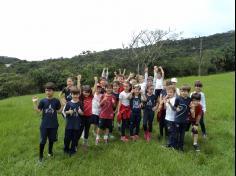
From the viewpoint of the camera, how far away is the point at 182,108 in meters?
8.55

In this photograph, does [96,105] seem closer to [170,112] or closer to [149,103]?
[149,103]

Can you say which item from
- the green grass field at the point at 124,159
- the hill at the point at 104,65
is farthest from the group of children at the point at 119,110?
the hill at the point at 104,65

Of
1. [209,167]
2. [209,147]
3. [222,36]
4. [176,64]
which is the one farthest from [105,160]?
[222,36]

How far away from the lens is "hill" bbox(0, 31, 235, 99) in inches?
1973

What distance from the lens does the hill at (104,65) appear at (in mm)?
50125

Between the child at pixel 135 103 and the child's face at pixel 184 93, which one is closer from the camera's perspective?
the child's face at pixel 184 93

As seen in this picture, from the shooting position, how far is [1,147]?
9.56 m

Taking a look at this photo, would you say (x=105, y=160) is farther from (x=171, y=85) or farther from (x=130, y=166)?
(x=171, y=85)

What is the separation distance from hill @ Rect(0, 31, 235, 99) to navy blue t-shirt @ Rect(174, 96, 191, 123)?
37.0 metres

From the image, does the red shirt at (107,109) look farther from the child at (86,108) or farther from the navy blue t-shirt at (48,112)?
the navy blue t-shirt at (48,112)

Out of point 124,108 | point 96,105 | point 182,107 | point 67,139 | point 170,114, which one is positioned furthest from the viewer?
point 124,108

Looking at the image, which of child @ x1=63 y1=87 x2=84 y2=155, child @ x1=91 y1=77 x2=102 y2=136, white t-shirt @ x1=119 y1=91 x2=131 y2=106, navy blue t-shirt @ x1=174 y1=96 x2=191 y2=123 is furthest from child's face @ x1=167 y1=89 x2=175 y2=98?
child @ x1=63 y1=87 x2=84 y2=155

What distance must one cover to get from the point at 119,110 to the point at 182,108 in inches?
77.8

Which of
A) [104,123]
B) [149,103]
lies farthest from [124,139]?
[149,103]
